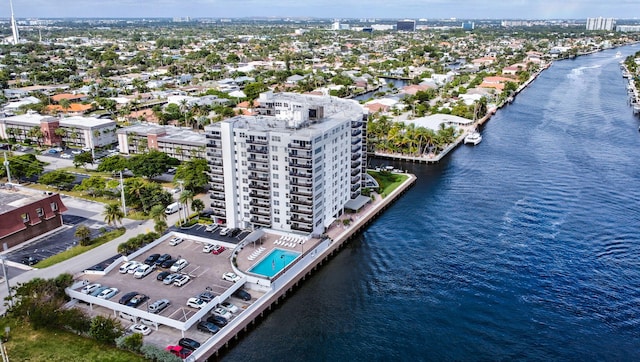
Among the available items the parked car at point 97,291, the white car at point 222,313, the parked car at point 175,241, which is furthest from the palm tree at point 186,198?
the white car at point 222,313

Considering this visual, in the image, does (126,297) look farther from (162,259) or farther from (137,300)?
(162,259)

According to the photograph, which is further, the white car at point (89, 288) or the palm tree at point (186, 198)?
the palm tree at point (186, 198)

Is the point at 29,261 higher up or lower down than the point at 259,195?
lower down

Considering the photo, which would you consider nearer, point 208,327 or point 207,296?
point 208,327

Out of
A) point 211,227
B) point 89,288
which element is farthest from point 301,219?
point 89,288

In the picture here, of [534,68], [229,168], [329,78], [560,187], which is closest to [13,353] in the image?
[229,168]

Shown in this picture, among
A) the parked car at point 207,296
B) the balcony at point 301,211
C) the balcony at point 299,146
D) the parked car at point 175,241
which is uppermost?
the balcony at point 299,146

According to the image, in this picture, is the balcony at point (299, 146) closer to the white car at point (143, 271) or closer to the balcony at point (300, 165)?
the balcony at point (300, 165)

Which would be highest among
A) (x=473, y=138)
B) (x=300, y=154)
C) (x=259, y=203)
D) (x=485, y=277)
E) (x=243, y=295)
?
(x=300, y=154)
